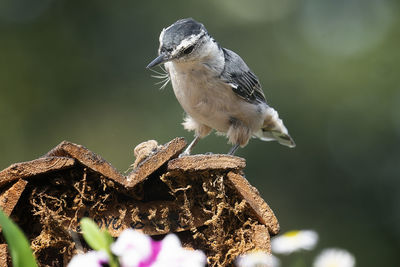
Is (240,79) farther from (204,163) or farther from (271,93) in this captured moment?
(271,93)

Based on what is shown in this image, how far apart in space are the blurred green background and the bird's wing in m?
3.61

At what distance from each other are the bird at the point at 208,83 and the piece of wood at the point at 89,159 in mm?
1086

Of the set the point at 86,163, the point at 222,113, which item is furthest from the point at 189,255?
the point at 222,113

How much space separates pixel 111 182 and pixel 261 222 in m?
0.47

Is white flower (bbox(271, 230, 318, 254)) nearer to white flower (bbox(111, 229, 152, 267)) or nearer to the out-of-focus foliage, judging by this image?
white flower (bbox(111, 229, 152, 267))

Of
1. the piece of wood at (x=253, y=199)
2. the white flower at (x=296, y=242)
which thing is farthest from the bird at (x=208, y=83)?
the white flower at (x=296, y=242)

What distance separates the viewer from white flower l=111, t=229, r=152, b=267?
45.4 inches

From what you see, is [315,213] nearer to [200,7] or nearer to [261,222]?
[200,7]

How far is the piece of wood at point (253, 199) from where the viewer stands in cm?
195

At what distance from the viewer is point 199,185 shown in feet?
6.66

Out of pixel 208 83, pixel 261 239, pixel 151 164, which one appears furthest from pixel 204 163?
pixel 208 83

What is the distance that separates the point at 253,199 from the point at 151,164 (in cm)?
32

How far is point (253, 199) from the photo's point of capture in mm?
1952

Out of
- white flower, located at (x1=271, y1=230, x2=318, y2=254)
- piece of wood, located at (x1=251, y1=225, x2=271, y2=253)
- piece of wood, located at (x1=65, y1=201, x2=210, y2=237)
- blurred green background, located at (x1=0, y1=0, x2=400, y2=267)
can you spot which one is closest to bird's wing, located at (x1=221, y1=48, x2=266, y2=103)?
piece of wood, located at (x1=65, y1=201, x2=210, y2=237)
